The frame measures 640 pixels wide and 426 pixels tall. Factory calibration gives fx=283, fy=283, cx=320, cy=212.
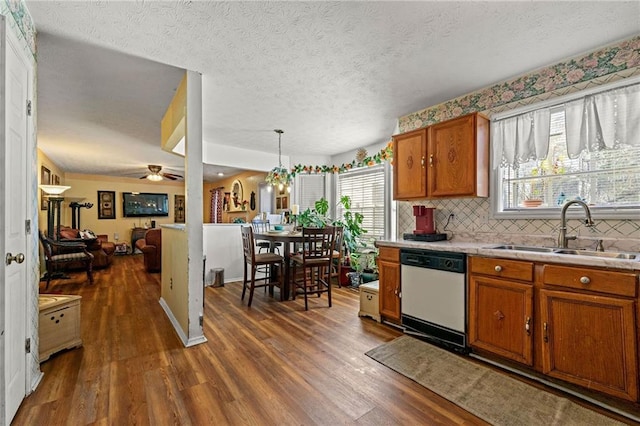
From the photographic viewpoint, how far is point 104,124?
3.97 meters

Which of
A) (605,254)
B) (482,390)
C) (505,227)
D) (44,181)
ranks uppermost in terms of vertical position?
(44,181)

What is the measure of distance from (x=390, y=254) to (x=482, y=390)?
1337 millimetres

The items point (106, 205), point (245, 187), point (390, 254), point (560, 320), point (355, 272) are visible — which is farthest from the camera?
point (106, 205)

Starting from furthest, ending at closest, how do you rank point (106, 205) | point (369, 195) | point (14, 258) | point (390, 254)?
point (106, 205)
point (369, 195)
point (390, 254)
point (14, 258)

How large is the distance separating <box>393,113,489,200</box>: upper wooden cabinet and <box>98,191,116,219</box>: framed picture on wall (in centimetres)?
883

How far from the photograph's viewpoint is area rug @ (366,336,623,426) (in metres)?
1.61

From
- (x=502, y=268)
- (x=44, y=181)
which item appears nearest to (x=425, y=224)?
(x=502, y=268)

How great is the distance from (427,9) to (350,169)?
3721 millimetres

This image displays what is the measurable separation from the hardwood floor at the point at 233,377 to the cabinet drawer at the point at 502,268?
0.97m

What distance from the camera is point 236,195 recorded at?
301 inches

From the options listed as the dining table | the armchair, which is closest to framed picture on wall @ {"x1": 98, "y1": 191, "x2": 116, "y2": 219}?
the armchair

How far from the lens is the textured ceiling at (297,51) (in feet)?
5.85

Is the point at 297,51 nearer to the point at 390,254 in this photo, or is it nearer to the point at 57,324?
the point at 390,254

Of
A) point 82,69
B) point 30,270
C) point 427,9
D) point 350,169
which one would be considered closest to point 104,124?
point 82,69
